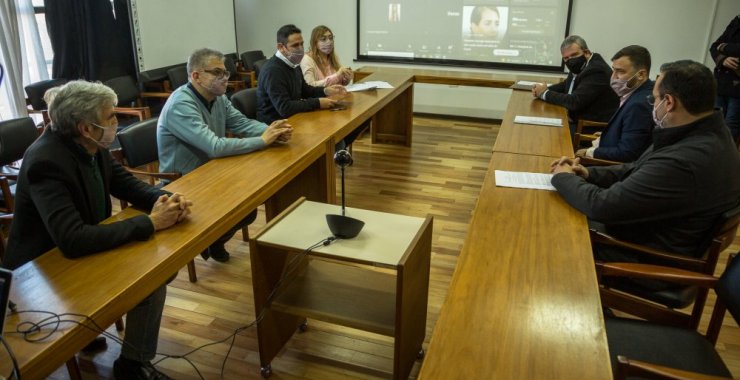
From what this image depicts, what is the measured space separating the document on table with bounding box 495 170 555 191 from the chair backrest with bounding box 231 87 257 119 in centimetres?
185

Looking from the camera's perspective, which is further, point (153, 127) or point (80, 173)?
point (153, 127)

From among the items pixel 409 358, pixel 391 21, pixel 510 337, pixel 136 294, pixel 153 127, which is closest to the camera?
pixel 510 337

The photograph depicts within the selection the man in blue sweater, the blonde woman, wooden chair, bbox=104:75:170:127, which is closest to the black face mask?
the blonde woman

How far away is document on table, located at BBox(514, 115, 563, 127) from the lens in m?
3.43

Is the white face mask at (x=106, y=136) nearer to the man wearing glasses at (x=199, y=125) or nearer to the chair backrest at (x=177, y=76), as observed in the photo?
the man wearing glasses at (x=199, y=125)

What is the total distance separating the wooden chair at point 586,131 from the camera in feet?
11.9

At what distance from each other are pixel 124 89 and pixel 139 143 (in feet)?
6.54

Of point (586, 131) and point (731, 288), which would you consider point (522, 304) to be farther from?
point (586, 131)

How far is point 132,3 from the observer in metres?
4.73

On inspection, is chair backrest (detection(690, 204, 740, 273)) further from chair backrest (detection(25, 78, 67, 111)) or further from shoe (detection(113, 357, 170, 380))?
chair backrest (detection(25, 78, 67, 111))

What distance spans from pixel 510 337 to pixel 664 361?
57cm

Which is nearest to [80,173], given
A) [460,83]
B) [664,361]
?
[664,361]

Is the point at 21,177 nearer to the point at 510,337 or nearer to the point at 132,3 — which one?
the point at 510,337

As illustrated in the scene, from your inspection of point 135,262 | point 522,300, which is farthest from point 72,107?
point 522,300
